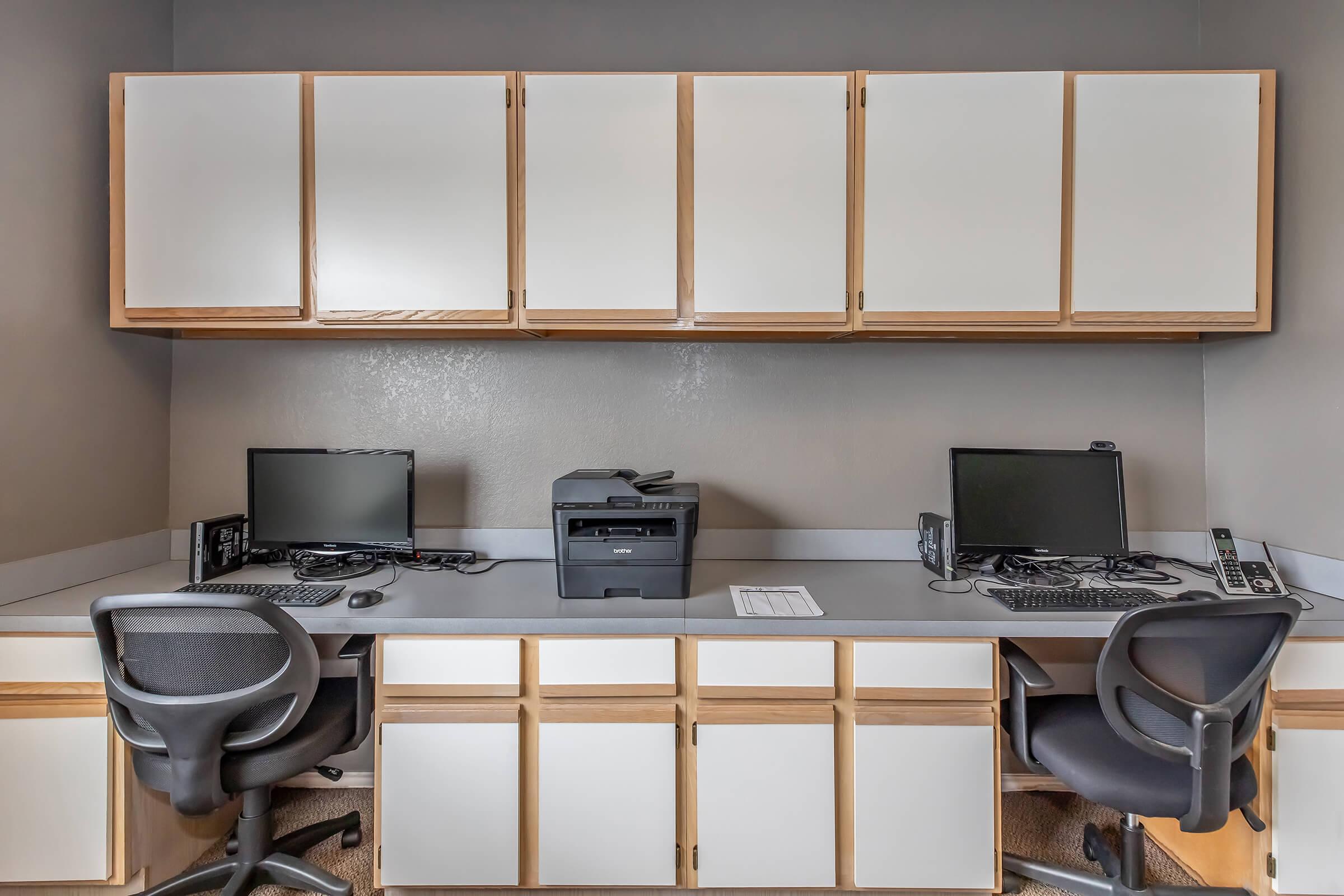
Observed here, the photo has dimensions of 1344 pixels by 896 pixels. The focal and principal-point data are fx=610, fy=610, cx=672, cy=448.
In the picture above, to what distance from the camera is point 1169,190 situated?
1.91 metres

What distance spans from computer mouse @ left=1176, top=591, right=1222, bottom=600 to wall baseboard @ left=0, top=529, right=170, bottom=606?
3.27 metres

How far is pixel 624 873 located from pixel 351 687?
93 cm

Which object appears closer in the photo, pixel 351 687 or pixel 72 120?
pixel 351 687

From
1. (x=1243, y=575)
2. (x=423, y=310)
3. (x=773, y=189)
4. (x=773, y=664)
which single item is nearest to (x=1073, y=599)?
(x=1243, y=575)

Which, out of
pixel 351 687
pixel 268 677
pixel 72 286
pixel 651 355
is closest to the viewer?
pixel 268 677

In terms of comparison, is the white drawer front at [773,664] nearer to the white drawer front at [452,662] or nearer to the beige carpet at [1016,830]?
the white drawer front at [452,662]

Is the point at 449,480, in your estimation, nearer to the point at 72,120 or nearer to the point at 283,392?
the point at 283,392

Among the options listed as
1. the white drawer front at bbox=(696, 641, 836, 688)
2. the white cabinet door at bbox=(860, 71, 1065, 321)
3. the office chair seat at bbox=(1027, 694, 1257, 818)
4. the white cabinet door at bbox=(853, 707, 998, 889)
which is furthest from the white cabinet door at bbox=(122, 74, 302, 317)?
the office chair seat at bbox=(1027, 694, 1257, 818)

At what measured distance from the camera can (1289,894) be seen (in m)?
1.63

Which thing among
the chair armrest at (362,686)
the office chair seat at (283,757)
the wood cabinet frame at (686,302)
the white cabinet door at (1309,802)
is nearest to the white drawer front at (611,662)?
the chair armrest at (362,686)

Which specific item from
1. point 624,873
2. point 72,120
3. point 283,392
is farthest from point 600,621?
point 72,120

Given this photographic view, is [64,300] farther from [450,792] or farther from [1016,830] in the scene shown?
[1016,830]

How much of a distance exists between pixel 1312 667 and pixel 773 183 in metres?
1.99

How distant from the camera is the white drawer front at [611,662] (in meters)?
1.64
